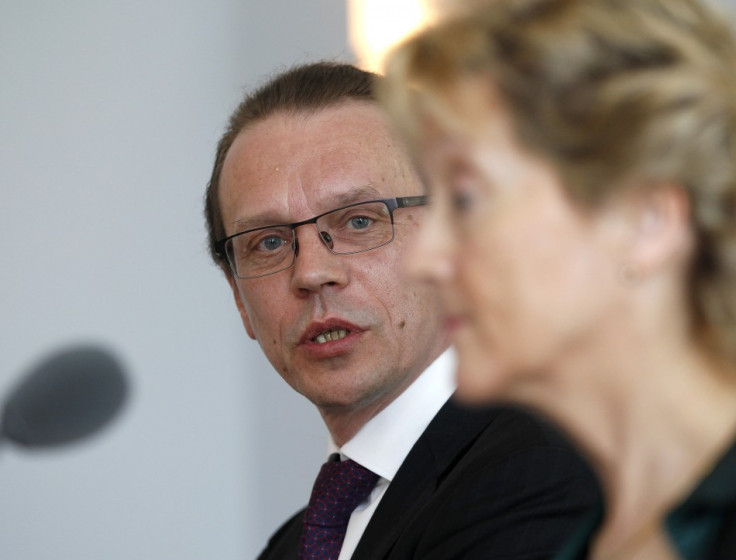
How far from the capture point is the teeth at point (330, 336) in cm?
159

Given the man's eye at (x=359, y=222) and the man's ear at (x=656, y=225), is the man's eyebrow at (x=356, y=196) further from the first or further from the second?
the man's ear at (x=656, y=225)

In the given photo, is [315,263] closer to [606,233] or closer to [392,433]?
[392,433]

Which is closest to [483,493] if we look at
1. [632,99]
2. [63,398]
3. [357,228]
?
[357,228]

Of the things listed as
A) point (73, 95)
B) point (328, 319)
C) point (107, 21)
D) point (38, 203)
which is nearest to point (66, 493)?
point (38, 203)

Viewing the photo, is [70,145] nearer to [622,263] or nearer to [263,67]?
[263,67]

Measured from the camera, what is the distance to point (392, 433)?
156cm

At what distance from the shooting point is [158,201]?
2.87 metres

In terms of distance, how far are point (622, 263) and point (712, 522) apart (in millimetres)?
184

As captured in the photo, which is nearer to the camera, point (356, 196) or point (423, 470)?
point (423, 470)

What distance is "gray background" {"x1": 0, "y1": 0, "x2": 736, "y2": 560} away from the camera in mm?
2713

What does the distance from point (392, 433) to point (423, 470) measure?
144 mm

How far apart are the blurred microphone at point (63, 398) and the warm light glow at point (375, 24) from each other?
103 centimetres

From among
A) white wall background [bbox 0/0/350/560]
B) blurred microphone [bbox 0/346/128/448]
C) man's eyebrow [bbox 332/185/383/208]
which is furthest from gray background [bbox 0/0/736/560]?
man's eyebrow [bbox 332/185/383/208]

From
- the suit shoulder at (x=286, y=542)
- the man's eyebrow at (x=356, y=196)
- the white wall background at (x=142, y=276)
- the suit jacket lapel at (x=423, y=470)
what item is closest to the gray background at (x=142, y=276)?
the white wall background at (x=142, y=276)
